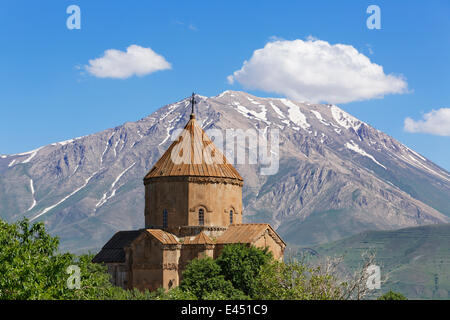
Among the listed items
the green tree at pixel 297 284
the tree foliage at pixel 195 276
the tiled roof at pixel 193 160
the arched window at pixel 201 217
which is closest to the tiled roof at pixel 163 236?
the arched window at pixel 201 217

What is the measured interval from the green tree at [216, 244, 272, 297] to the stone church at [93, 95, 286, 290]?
90.4 inches

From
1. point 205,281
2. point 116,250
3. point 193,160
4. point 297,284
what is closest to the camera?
point 297,284

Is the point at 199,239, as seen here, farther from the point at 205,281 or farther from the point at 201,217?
the point at 205,281

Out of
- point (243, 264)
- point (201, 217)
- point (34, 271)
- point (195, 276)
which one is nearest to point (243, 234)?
point (201, 217)

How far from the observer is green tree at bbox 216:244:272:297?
181 feet

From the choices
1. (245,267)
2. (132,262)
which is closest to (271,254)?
(245,267)

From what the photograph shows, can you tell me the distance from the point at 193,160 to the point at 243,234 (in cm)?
844

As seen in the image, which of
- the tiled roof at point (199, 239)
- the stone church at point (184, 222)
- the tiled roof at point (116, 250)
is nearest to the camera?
the stone church at point (184, 222)

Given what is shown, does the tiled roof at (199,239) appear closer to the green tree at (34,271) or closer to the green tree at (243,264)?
the green tree at (243,264)

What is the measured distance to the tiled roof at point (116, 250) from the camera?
66250 mm

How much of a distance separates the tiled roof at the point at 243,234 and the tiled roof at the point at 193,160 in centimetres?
503

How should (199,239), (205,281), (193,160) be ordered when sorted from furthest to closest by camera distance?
(193,160) → (199,239) → (205,281)

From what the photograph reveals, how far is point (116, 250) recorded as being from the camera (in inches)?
2672
